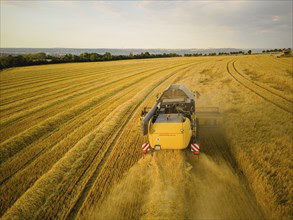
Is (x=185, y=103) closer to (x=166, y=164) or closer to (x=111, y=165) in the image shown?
(x=166, y=164)

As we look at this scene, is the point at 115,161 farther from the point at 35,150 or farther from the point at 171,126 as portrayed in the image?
the point at 35,150

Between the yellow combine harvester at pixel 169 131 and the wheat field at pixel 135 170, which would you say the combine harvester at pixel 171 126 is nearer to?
the yellow combine harvester at pixel 169 131

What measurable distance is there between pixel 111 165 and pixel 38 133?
492cm

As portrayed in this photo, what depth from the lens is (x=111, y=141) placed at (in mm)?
8344

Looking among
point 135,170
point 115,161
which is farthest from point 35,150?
point 135,170

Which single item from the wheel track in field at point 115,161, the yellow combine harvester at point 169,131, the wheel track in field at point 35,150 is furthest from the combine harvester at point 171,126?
the wheel track in field at point 35,150

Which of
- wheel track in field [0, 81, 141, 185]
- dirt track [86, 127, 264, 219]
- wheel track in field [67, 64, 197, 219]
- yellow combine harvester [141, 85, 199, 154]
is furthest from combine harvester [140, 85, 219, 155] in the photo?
wheel track in field [0, 81, 141, 185]

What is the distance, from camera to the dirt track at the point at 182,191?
4598 millimetres

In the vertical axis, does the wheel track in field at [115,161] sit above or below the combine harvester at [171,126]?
below

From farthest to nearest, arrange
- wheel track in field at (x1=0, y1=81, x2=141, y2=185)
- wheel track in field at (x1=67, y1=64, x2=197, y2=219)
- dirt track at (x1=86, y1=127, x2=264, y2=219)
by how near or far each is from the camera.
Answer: wheel track in field at (x1=0, y1=81, x2=141, y2=185) → wheel track in field at (x1=67, y1=64, x2=197, y2=219) → dirt track at (x1=86, y1=127, x2=264, y2=219)

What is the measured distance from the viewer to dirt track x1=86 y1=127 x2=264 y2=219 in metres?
4.60

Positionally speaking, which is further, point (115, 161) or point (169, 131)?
point (115, 161)

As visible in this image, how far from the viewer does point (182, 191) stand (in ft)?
17.1

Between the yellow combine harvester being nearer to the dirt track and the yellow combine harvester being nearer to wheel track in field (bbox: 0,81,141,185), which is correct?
the dirt track
